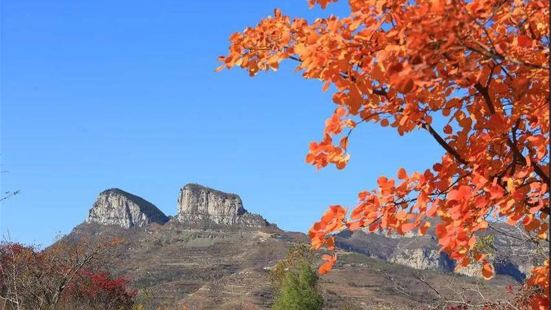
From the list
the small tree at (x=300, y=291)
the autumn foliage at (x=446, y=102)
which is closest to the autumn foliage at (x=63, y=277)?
the small tree at (x=300, y=291)

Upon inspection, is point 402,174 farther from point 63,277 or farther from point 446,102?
point 63,277

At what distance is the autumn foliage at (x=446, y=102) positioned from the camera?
10.4 ft

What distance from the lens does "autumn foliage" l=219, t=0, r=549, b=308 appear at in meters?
3.16

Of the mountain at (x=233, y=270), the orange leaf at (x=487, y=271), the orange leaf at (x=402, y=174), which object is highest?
the mountain at (x=233, y=270)

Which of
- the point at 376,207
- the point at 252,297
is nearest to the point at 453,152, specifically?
the point at 376,207

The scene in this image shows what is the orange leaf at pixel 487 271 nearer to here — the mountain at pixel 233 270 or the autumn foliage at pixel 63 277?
the autumn foliage at pixel 63 277

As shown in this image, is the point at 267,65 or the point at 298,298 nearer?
the point at 267,65

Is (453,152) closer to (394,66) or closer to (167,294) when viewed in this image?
(394,66)

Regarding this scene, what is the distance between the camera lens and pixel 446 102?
12.1 ft

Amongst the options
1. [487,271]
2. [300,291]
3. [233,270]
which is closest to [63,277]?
[300,291]

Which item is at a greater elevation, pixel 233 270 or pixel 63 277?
pixel 233 270

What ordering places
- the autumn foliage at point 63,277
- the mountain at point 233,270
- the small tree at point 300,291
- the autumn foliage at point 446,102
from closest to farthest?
the autumn foliage at point 446,102
the autumn foliage at point 63,277
the small tree at point 300,291
the mountain at point 233,270

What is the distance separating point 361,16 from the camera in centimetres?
324

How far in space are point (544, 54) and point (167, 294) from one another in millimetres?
94698
